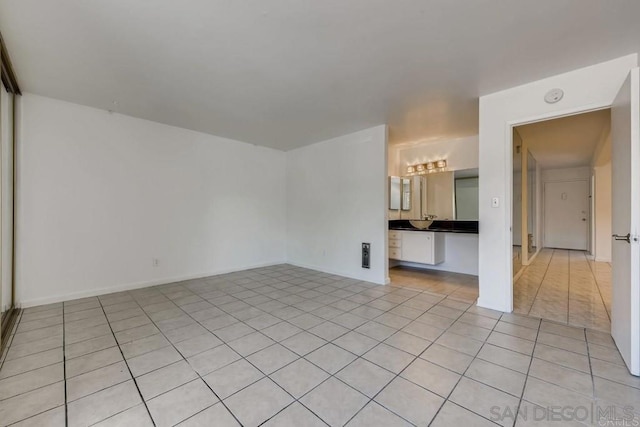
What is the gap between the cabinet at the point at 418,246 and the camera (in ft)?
14.9

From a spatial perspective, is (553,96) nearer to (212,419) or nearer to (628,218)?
(628,218)

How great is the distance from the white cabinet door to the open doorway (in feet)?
4.22

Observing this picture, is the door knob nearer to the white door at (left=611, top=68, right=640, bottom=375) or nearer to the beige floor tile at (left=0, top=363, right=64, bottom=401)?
the white door at (left=611, top=68, right=640, bottom=375)

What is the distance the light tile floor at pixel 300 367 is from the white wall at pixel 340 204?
143 cm

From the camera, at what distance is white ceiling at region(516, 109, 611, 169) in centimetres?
379

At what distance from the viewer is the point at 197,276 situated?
→ 440 cm

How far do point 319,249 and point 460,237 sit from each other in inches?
102

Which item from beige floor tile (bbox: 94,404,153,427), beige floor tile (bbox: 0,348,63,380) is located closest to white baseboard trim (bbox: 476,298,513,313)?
beige floor tile (bbox: 94,404,153,427)

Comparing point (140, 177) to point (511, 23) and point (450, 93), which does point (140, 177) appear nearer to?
point (450, 93)

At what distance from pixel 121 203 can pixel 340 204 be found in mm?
3327

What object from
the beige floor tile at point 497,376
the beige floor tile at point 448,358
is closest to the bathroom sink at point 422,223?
the beige floor tile at point 448,358

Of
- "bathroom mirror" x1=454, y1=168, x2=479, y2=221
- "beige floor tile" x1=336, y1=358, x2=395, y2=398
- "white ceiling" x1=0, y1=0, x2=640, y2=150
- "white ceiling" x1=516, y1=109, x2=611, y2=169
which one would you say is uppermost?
A: "white ceiling" x1=0, y1=0, x2=640, y2=150

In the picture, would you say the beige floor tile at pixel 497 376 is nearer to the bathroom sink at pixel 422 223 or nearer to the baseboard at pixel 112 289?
the bathroom sink at pixel 422 223

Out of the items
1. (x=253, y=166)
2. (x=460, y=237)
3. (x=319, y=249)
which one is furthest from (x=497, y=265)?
(x=253, y=166)
